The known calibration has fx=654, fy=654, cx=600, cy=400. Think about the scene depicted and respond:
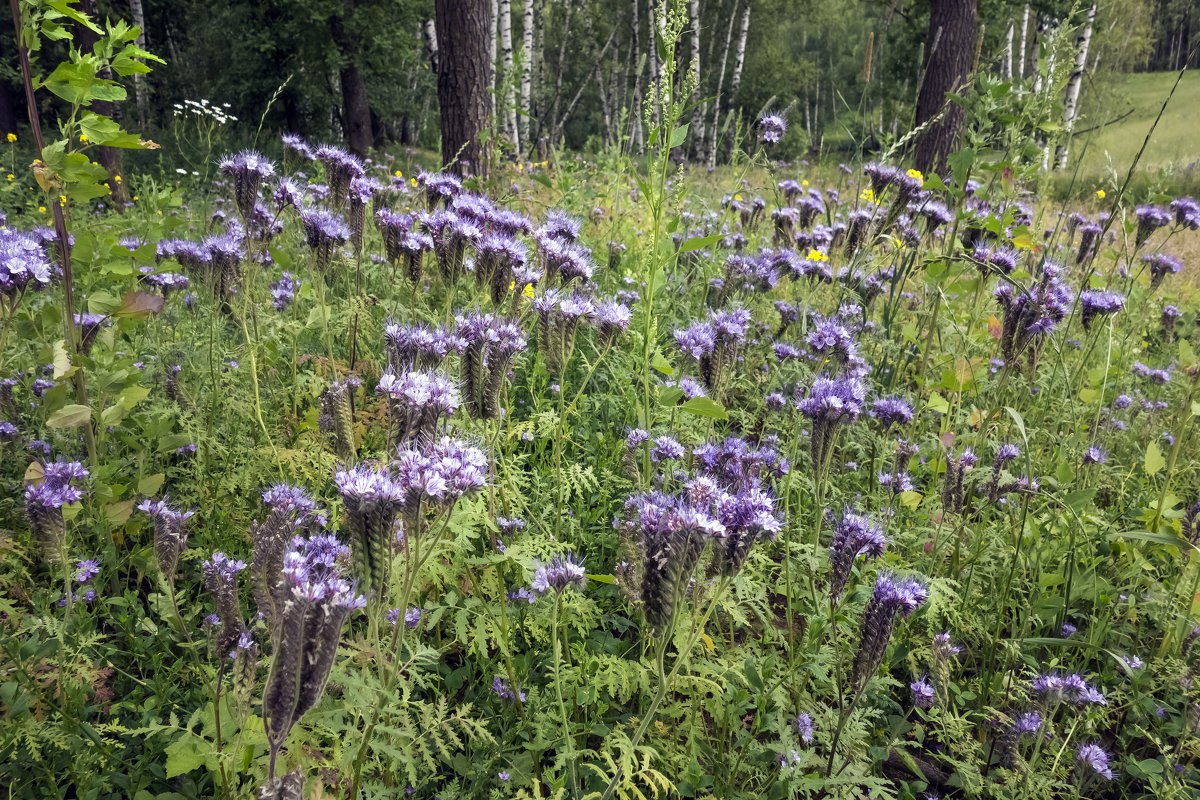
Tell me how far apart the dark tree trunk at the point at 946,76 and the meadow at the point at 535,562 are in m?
4.99

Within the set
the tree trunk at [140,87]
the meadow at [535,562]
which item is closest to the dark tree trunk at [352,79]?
the tree trunk at [140,87]

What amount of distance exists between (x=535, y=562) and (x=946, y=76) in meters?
10.1

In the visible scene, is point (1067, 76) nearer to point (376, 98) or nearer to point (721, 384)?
point (721, 384)

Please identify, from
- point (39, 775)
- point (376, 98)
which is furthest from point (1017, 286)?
point (376, 98)

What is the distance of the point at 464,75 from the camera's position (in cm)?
634

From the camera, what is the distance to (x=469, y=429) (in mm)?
2615

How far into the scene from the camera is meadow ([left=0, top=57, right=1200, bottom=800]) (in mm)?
1595

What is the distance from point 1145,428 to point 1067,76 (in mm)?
2157

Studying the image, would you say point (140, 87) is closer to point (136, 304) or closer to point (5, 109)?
point (5, 109)

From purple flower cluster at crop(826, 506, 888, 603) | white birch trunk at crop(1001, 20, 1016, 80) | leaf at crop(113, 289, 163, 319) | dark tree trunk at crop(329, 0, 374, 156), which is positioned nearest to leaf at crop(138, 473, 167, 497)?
leaf at crop(113, 289, 163, 319)

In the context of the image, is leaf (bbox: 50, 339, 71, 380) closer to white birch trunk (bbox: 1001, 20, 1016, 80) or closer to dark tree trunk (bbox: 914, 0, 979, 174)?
white birch trunk (bbox: 1001, 20, 1016, 80)

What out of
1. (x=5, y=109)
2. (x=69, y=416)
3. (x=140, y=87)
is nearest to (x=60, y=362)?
(x=69, y=416)

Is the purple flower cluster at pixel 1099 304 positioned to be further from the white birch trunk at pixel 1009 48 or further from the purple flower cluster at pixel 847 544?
the purple flower cluster at pixel 847 544

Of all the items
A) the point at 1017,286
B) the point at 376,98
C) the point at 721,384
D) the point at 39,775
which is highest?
the point at 376,98
